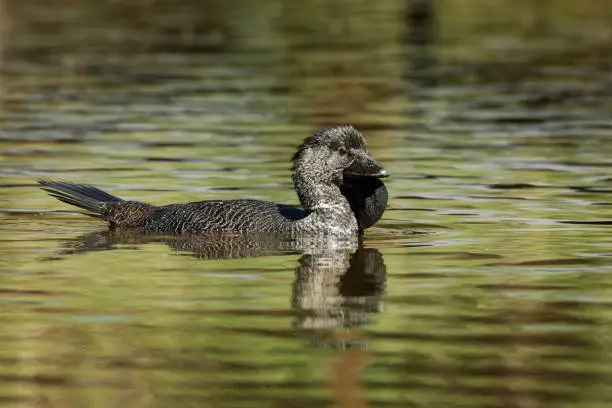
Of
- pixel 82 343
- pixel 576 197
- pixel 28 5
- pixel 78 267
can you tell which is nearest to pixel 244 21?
pixel 28 5

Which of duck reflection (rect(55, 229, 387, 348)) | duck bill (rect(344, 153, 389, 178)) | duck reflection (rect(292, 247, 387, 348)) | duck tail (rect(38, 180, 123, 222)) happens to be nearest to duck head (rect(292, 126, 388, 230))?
duck bill (rect(344, 153, 389, 178))

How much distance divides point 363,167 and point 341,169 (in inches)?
7.3

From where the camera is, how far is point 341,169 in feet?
43.4

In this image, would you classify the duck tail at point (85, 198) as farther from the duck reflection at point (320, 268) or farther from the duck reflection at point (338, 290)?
the duck reflection at point (338, 290)

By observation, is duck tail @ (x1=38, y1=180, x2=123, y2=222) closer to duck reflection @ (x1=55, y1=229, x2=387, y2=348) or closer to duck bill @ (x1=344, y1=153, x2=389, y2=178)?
duck reflection @ (x1=55, y1=229, x2=387, y2=348)

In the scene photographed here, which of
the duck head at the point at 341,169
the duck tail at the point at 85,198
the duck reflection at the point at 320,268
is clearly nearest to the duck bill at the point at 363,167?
the duck head at the point at 341,169

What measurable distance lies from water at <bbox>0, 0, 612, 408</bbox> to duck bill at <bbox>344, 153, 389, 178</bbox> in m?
0.53

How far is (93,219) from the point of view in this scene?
1461cm

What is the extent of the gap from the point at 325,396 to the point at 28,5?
36141 millimetres

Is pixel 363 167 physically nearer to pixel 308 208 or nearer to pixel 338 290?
pixel 308 208

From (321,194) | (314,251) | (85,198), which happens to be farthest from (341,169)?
(85,198)

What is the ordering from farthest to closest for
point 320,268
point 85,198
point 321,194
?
point 85,198 → point 321,194 → point 320,268

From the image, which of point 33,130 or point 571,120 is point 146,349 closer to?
point 33,130

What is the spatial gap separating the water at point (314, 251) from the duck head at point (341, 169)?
1.10ft
